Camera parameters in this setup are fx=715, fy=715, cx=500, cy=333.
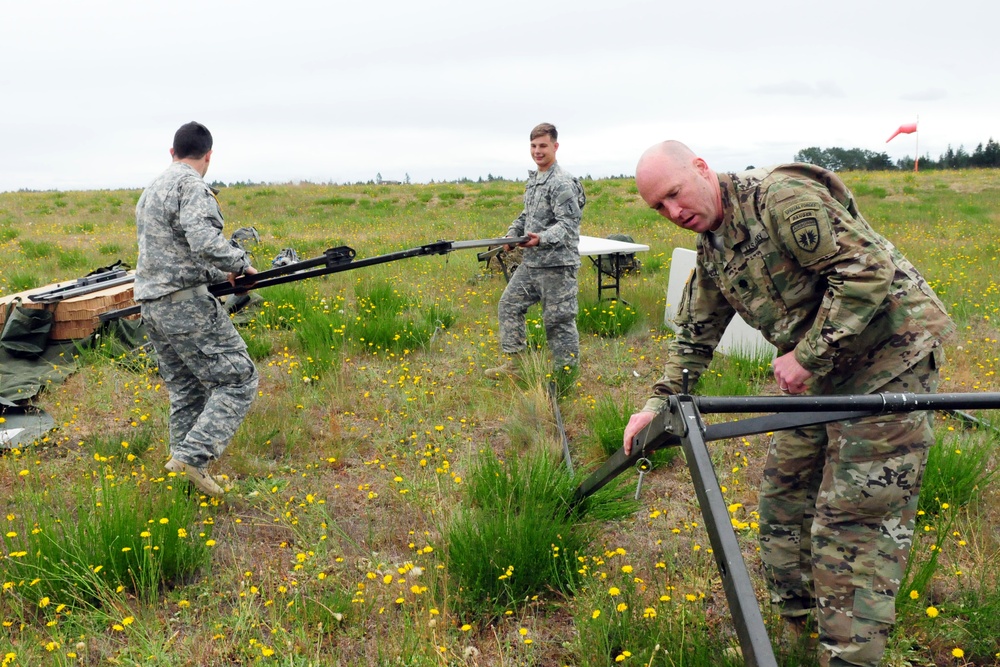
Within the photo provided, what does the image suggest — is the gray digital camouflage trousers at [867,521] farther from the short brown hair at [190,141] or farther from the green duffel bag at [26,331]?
the green duffel bag at [26,331]

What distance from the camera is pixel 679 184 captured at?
238 cm

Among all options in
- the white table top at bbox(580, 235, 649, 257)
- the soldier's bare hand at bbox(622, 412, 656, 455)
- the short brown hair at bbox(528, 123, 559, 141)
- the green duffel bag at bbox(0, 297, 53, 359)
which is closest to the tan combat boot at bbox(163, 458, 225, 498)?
the soldier's bare hand at bbox(622, 412, 656, 455)

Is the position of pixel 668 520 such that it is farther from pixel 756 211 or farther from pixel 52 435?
pixel 52 435

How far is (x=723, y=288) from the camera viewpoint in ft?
8.68

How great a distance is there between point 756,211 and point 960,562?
2.08m

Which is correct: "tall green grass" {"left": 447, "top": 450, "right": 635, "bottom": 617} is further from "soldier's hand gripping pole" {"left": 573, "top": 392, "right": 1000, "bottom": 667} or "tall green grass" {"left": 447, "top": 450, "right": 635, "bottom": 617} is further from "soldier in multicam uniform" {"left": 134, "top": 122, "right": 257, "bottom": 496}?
"soldier in multicam uniform" {"left": 134, "top": 122, "right": 257, "bottom": 496}

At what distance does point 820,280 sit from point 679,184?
0.58 metres

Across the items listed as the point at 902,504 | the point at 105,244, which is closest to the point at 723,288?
the point at 902,504

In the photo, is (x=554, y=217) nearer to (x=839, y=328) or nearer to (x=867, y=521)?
(x=839, y=328)

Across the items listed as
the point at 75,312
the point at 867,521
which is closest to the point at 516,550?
the point at 867,521

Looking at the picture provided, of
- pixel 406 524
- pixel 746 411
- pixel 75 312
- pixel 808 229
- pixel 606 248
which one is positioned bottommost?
pixel 406 524

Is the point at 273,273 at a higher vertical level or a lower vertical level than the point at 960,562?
higher

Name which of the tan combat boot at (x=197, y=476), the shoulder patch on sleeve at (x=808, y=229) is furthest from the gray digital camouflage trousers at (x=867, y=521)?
the tan combat boot at (x=197, y=476)

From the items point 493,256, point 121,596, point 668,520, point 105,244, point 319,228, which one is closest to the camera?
point 121,596
